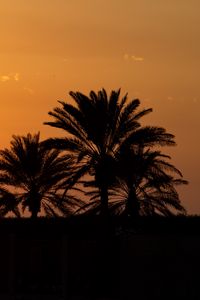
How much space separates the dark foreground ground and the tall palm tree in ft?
15.3

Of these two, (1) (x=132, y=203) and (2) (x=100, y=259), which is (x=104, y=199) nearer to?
(1) (x=132, y=203)

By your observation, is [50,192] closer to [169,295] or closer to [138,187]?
[138,187]

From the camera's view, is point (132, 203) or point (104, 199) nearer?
point (104, 199)

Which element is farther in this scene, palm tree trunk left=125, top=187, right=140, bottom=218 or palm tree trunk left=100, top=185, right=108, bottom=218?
palm tree trunk left=125, top=187, right=140, bottom=218

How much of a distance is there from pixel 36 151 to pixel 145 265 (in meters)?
19.0

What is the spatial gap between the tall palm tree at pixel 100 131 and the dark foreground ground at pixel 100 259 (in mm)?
4659

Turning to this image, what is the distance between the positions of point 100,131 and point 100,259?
25.0 ft

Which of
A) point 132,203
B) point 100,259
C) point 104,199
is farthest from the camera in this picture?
point 132,203

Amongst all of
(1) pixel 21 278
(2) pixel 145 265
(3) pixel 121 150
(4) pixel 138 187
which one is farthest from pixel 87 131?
(2) pixel 145 265

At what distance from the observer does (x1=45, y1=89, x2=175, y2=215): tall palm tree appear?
38.5 meters

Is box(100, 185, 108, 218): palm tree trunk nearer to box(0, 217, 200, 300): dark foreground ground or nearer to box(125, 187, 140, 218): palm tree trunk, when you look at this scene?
box(125, 187, 140, 218): palm tree trunk

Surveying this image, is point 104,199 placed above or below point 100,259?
above

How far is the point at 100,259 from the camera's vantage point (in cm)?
3334

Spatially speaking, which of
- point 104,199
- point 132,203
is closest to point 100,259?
point 104,199
